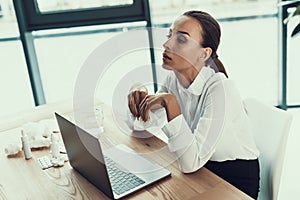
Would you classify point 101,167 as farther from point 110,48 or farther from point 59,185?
point 110,48

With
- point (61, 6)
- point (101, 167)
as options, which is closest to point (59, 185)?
point (101, 167)

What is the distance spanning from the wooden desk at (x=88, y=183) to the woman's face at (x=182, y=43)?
1.06ft

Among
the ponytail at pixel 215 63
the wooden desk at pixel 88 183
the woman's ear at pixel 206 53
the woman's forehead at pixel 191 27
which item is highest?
the woman's forehead at pixel 191 27

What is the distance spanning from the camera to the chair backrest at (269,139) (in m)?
1.30

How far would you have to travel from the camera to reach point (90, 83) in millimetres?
2107

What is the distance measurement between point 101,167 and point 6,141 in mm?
716

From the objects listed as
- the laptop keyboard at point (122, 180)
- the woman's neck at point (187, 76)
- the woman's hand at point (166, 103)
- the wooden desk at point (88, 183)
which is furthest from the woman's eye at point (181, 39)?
the laptop keyboard at point (122, 180)

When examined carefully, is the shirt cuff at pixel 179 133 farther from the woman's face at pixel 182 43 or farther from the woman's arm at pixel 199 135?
the woman's face at pixel 182 43

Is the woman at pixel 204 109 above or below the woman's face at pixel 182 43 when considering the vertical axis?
below

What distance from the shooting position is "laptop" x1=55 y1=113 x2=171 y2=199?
107 centimetres

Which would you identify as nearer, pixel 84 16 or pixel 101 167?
pixel 101 167

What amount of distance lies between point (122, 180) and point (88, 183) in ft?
0.37

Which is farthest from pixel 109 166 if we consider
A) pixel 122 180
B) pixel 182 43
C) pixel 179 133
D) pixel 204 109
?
pixel 182 43

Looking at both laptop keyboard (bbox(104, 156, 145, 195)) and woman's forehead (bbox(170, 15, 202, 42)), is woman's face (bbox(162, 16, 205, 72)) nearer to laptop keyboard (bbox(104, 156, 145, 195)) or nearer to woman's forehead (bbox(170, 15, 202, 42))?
woman's forehead (bbox(170, 15, 202, 42))
